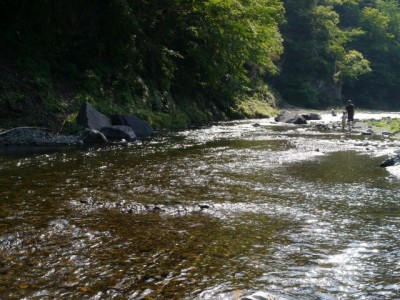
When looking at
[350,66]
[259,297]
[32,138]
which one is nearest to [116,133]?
[32,138]

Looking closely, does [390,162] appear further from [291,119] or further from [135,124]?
[291,119]

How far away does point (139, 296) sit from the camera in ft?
15.8

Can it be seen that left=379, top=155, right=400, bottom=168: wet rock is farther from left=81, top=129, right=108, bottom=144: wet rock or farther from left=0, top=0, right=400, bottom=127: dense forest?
left=0, top=0, right=400, bottom=127: dense forest

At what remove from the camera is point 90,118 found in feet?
66.9

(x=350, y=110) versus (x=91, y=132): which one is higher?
(x=350, y=110)

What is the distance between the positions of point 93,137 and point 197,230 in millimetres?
12990

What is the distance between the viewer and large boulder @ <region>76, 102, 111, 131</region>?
2022 cm

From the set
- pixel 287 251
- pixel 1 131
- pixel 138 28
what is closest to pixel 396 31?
pixel 138 28

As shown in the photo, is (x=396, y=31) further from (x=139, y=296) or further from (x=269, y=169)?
(x=139, y=296)

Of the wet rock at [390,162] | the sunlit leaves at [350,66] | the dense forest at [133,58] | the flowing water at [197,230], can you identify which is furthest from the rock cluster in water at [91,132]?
the sunlit leaves at [350,66]

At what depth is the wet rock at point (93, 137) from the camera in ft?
62.4

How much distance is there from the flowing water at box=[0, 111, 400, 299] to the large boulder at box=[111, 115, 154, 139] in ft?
26.4

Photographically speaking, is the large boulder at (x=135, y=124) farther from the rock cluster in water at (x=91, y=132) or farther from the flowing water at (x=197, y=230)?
the flowing water at (x=197, y=230)

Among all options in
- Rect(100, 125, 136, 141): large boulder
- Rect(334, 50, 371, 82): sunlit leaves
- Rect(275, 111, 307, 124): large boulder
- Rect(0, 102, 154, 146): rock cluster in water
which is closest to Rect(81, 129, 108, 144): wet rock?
Rect(0, 102, 154, 146): rock cluster in water
